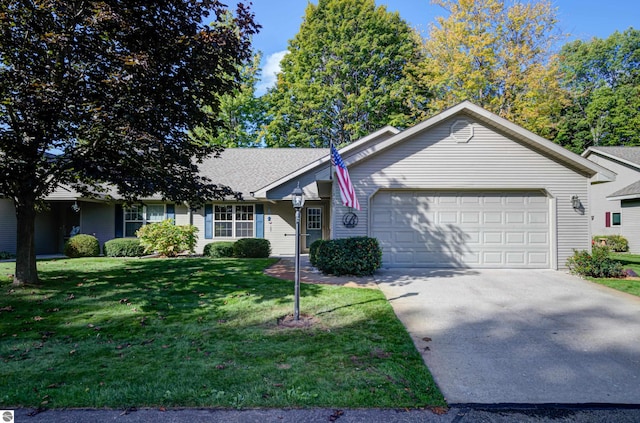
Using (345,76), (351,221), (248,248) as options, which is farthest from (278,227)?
(345,76)

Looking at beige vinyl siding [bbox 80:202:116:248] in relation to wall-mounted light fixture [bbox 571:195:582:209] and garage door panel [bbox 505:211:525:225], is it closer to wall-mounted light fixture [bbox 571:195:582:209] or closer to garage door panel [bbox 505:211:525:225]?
garage door panel [bbox 505:211:525:225]

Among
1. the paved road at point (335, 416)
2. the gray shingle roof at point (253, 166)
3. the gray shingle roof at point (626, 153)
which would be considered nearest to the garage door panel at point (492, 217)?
the paved road at point (335, 416)

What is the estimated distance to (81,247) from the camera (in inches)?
543

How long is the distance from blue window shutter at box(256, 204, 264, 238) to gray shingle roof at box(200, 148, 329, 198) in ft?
2.65

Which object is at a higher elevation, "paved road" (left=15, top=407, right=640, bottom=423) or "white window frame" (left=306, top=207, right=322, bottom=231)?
"white window frame" (left=306, top=207, right=322, bottom=231)

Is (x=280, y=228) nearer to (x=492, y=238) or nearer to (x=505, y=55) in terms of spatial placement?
(x=492, y=238)

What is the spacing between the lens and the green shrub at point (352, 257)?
9039mm

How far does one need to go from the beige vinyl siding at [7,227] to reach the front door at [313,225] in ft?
42.8

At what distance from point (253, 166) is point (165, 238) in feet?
21.7

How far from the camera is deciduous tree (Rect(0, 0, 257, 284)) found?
6211mm

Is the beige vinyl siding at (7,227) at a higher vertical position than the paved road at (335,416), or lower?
higher

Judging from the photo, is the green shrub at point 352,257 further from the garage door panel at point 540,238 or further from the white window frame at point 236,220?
the white window frame at point 236,220

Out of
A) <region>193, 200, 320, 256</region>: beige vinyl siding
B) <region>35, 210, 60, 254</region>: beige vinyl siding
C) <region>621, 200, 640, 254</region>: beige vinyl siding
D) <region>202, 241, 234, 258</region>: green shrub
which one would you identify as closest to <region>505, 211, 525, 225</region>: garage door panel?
<region>193, 200, 320, 256</region>: beige vinyl siding

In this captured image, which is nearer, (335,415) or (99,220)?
(335,415)
